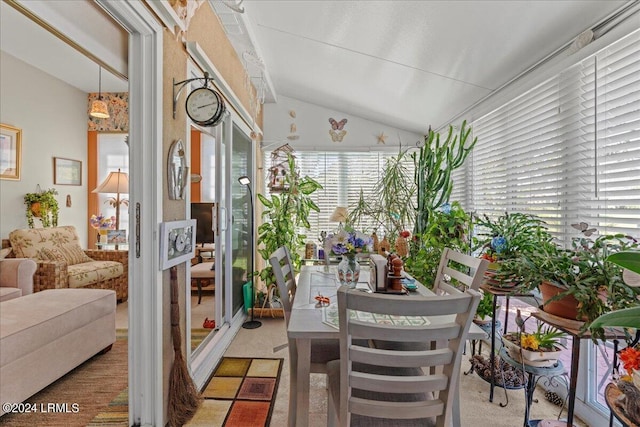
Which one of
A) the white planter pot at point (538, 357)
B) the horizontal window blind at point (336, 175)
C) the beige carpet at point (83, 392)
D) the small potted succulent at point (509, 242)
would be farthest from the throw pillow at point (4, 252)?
the white planter pot at point (538, 357)

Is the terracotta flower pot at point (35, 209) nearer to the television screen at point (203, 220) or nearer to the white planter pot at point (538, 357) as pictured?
the television screen at point (203, 220)

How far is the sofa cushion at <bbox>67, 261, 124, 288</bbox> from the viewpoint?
348 centimetres

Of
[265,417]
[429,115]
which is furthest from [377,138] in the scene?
[265,417]

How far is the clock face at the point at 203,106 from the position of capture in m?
1.93

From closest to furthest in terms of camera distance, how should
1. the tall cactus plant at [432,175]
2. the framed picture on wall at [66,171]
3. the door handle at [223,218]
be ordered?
1. the door handle at [223,218]
2. the tall cactus plant at [432,175]
3. the framed picture on wall at [66,171]

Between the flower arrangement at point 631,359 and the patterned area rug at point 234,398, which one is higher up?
the flower arrangement at point 631,359

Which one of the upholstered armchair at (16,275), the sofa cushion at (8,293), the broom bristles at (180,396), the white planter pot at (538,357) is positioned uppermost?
the upholstered armchair at (16,275)

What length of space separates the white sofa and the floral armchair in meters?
0.82

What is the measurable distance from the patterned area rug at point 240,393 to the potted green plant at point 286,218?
1106 mm

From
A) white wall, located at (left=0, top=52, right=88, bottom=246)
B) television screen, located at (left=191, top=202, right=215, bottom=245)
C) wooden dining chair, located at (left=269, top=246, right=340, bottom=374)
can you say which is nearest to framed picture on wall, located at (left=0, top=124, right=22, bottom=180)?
white wall, located at (left=0, top=52, right=88, bottom=246)

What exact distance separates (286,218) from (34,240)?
2.70m

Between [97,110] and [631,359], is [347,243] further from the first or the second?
[97,110]

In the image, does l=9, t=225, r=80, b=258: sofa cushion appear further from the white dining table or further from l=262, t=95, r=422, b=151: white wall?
the white dining table

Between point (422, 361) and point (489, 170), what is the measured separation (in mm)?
2328
